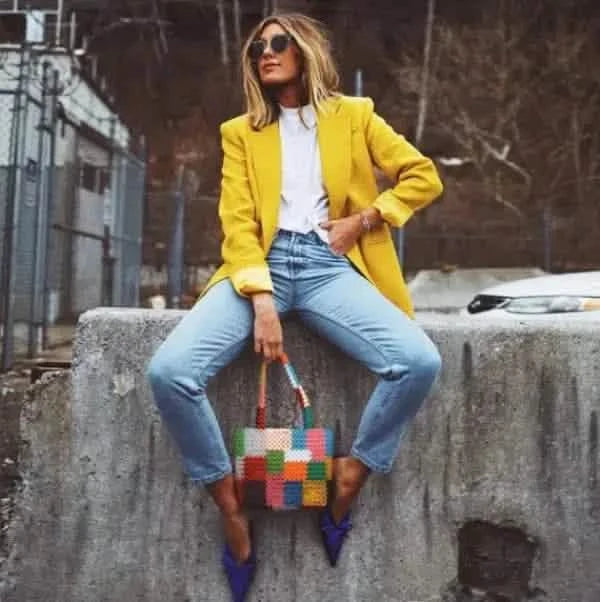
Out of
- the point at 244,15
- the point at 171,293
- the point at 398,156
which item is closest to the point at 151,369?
the point at 398,156

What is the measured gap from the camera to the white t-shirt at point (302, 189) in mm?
2779

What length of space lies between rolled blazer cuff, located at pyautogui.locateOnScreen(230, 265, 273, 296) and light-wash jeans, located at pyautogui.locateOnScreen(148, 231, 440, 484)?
0.17 feet

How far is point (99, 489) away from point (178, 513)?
0.28 meters

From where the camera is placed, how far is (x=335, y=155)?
2.77m

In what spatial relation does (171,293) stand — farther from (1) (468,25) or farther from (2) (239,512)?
(1) (468,25)

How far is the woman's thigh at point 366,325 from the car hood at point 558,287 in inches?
149

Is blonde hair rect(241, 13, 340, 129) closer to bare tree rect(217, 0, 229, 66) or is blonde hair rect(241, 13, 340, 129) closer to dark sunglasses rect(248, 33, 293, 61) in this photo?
dark sunglasses rect(248, 33, 293, 61)

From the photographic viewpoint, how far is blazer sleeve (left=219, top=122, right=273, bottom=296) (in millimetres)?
2600

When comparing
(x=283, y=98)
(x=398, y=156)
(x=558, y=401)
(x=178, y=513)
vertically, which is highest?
(x=283, y=98)

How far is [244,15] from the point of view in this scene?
1084 inches

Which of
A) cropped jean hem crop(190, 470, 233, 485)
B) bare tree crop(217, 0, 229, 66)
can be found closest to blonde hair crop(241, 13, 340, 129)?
cropped jean hem crop(190, 470, 233, 485)

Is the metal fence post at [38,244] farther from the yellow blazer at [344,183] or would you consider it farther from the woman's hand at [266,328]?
the woman's hand at [266,328]

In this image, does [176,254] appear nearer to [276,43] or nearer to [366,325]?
[276,43]

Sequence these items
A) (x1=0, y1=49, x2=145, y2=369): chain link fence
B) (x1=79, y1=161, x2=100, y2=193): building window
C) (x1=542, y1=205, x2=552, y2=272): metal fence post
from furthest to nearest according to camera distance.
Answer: (x1=542, y1=205, x2=552, y2=272): metal fence post → (x1=79, y1=161, x2=100, y2=193): building window → (x1=0, y1=49, x2=145, y2=369): chain link fence
